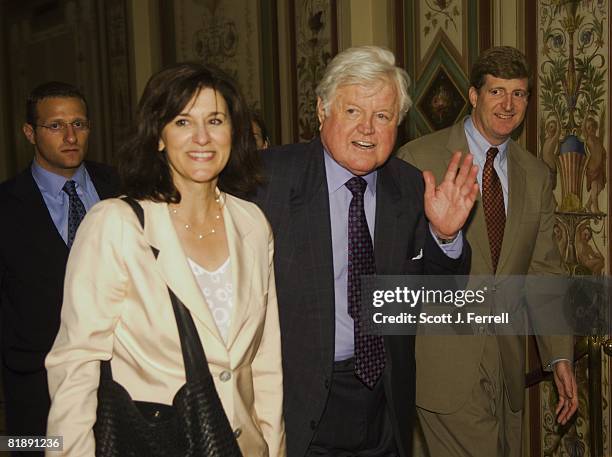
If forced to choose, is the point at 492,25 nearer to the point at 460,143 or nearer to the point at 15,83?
the point at 460,143

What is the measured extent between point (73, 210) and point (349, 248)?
1.25m

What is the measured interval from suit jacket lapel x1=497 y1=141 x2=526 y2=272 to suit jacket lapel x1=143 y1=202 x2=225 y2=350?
1.67 metres

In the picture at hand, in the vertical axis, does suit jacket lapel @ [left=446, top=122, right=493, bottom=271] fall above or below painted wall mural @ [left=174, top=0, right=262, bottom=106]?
below

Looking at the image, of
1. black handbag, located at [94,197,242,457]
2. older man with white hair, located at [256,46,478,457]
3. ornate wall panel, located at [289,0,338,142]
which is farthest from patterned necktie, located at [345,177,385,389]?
ornate wall panel, located at [289,0,338,142]

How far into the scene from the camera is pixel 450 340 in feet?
9.79

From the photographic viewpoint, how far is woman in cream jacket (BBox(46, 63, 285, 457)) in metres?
1.62

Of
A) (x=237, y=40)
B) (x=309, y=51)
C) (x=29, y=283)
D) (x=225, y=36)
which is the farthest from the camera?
(x=225, y=36)

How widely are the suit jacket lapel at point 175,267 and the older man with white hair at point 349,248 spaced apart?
20.7 inches

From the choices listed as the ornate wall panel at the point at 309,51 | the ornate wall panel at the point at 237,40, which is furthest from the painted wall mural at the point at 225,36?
the ornate wall panel at the point at 309,51

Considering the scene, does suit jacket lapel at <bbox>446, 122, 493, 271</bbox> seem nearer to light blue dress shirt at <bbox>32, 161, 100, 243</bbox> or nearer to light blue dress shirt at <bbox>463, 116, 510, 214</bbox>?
light blue dress shirt at <bbox>463, 116, 510, 214</bbox>

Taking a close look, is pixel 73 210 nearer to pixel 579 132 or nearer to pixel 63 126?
pixel 63 126

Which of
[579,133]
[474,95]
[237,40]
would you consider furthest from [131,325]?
[237,40]

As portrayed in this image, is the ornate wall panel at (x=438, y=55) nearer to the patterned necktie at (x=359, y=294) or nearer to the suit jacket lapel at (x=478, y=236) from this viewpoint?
the suit jacket lapel at (x=478, y=236)

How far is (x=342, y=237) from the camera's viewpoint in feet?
7.59
